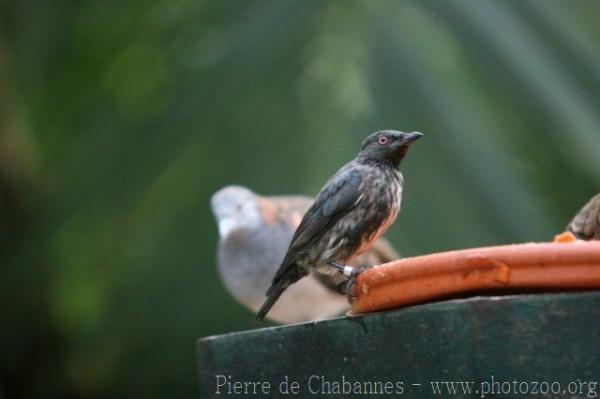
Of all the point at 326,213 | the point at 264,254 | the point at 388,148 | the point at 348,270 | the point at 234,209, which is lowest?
the point at 264,254

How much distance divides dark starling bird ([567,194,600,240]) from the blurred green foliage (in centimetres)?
120

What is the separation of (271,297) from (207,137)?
91.9 inches

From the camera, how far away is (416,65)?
5289mm

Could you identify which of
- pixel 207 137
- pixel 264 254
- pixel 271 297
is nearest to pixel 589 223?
pixel 271 297

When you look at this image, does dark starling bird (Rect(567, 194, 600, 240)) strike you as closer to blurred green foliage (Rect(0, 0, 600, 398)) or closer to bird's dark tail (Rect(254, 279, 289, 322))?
bird's dark tail (Rect(254, 279, 289, 322))

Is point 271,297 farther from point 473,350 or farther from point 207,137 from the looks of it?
point 207,137

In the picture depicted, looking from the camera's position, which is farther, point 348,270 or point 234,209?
point 234,209

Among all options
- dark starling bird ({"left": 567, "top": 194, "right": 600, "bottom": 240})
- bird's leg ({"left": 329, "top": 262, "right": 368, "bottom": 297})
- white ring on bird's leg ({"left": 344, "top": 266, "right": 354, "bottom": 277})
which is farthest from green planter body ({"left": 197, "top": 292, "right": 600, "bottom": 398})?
dark starling bird ({"left": 567, "top": 194, "right": 600, "bottom": 240})

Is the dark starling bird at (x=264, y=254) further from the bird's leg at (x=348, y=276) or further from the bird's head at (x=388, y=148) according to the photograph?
the bird's leg at (x=348, y=276)

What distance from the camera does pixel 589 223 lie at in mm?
3363

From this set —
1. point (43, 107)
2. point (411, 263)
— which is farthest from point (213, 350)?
point (43, 107)

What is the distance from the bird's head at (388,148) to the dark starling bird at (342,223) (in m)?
0.07

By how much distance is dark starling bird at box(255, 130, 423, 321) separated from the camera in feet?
12.6

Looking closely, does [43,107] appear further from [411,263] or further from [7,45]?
[411,263]
